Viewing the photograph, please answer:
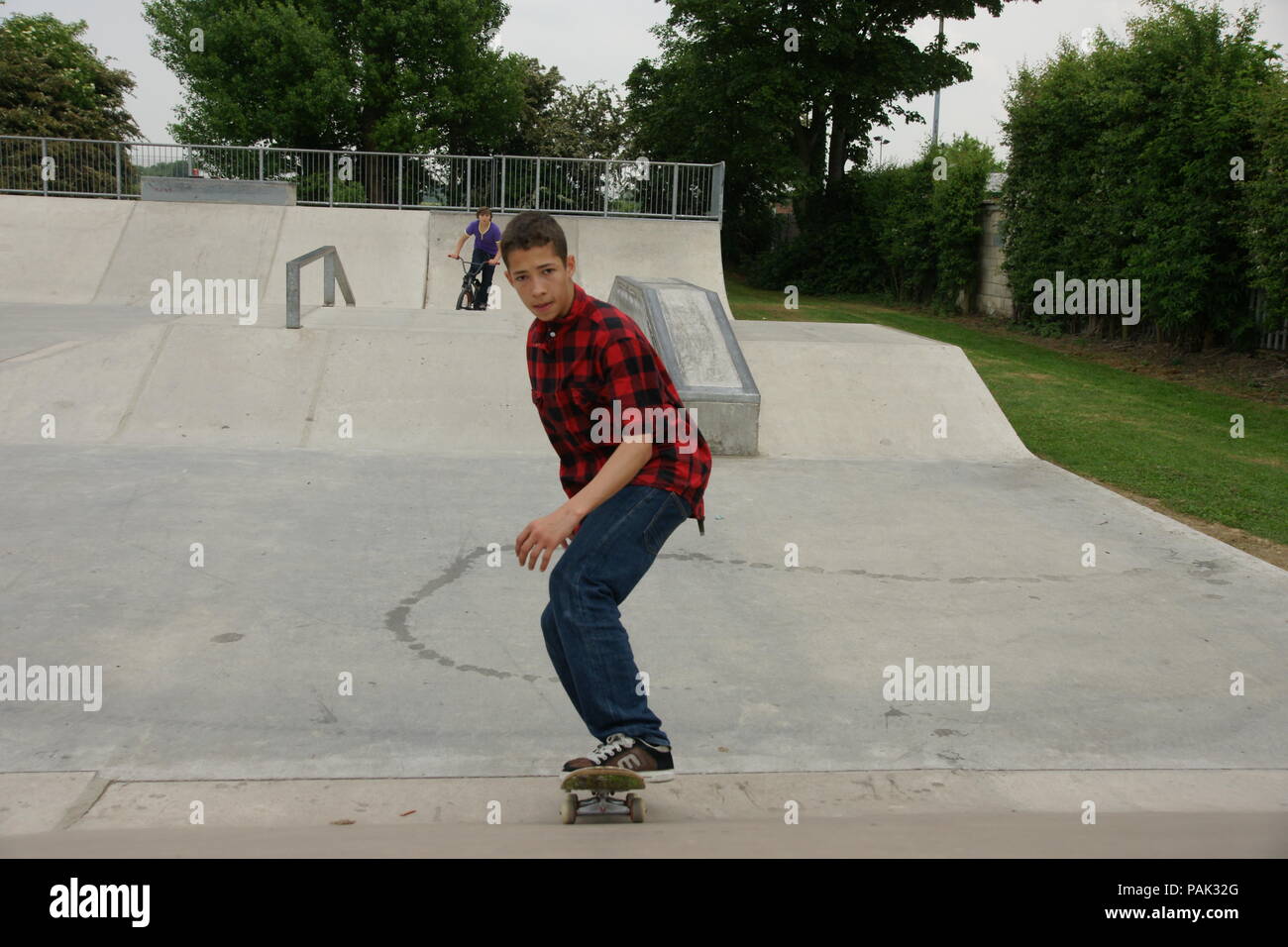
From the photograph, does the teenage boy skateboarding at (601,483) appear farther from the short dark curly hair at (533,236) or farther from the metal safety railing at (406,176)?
the metal safety railing at (406,176)

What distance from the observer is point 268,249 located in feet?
67.3

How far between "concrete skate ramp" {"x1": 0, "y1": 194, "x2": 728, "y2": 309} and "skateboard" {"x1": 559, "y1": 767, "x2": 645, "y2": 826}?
16.5 m

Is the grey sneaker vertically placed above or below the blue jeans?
below

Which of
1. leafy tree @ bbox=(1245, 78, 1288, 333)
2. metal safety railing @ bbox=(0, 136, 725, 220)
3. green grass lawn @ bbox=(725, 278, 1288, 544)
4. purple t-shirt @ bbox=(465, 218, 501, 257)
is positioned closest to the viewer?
green grass lawn @ bbox=(725, 278, 1288, 544)

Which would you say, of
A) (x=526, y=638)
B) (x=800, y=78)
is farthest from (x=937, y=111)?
(x=526, y=638)

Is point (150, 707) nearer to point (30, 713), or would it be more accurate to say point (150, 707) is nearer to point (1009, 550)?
point (30, 713)

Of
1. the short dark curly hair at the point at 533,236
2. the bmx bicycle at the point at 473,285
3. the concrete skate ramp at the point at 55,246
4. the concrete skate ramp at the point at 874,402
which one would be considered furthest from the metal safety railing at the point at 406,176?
the short dark curly hair at the point at 533,236

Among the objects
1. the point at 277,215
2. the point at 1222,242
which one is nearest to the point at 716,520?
the point at 1222,242

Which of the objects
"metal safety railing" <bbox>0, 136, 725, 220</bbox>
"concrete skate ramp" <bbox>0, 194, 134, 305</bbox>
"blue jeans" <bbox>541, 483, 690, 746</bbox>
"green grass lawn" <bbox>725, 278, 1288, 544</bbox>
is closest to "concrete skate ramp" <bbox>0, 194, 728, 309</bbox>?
"concrete skate ramp" <bbox>0, 194, 134, 305</bbox>

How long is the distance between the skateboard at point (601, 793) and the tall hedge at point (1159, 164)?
14.1m

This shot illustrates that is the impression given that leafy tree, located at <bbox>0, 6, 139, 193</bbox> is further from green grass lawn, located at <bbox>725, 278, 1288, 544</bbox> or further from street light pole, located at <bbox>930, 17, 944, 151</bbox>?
green grass lawn, located at <bbox>725, 278, 1288, 544</bbox>

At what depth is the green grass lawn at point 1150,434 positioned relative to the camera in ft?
27.4

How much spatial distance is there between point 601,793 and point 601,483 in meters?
0.95

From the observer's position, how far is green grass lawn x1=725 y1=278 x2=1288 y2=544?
8352 mm
